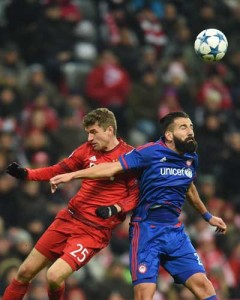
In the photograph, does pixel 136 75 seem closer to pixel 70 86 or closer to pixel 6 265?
pixel 70 86

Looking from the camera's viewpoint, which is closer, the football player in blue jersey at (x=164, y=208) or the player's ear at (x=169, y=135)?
the football player in blue jersey at (x=164, y=208)

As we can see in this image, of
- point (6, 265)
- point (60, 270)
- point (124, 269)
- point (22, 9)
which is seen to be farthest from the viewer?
point (22, 9)

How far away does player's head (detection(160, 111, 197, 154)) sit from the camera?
33.2 feet

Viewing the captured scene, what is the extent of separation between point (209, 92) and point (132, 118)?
1583mm

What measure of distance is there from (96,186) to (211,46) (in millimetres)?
1891

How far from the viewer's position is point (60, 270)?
10.0 m

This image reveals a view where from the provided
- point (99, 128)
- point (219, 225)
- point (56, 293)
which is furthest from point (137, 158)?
point (56, 293)

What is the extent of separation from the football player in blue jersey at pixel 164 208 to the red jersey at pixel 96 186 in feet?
0.33

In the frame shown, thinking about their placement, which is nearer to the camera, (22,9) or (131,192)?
(131,192)

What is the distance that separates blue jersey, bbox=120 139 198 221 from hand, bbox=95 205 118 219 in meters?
0.39

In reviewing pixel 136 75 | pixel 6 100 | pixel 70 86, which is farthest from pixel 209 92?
pixel 6 100

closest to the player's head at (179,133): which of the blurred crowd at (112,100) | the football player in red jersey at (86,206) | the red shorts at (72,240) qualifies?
the football player in red jersey at (86,206)

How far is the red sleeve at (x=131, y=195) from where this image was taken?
10203 millimetres

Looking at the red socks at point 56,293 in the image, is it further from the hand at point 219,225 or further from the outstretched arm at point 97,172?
the hand at point 219,225
